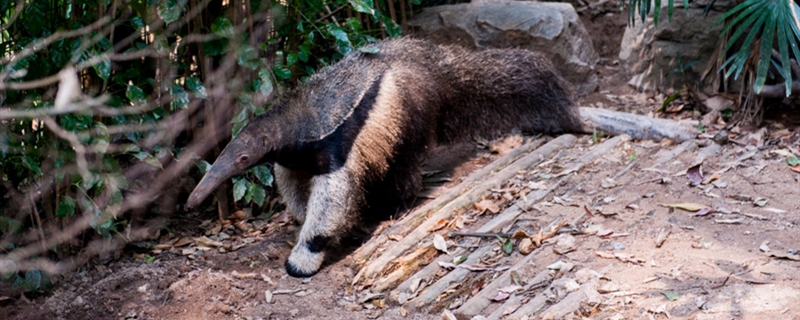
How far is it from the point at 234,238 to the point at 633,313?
11.1 feet

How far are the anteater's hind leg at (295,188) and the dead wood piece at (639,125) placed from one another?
259 cm

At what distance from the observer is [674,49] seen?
298 inches

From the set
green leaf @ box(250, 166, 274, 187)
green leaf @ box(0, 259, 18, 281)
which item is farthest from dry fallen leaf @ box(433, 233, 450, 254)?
green leaf @ box(0, 259, 18, 281)

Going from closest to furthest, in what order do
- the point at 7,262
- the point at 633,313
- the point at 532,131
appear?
the point at 633,313
the point at 7,262
the point at 532,131

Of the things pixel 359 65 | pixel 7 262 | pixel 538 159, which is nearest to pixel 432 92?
pixel 359 65

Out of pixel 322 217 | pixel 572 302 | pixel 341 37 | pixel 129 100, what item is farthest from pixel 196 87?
pixel 572 302

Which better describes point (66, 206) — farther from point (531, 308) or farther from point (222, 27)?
point (531, 308)

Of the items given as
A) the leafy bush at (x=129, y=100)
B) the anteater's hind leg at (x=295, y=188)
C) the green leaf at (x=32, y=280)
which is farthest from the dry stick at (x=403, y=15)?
the green leaf at (x=32, y=280)

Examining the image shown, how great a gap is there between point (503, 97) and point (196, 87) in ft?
8.61

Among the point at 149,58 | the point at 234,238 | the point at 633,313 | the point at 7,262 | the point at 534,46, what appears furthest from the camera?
the point at 534,46

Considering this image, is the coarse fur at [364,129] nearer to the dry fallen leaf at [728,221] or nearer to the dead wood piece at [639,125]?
the dead wood piece at [639,125]

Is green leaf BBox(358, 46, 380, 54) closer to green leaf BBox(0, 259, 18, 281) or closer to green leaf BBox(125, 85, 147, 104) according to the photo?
green leaf BBox(125, 85, 147, 104)

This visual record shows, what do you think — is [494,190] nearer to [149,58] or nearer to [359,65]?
[359,65]

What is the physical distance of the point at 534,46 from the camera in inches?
308
